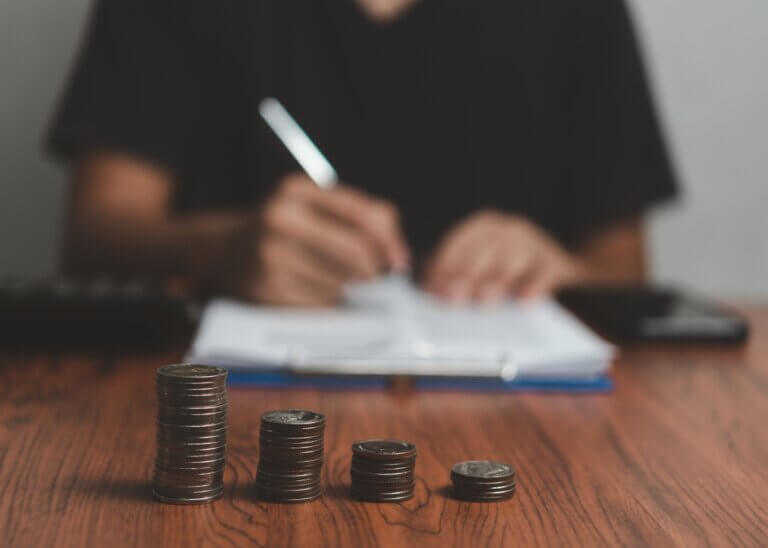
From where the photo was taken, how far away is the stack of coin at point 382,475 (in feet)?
1.47

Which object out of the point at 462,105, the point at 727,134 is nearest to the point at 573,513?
the point at 462,105

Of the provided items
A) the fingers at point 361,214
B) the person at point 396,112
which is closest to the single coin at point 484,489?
the fingers at point 361,214

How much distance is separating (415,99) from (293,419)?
1201 mm

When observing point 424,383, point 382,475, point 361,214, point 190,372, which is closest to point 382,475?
point 382,475

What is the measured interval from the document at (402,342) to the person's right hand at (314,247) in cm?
5

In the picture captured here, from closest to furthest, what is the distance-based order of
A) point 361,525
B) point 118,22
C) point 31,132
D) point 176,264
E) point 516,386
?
point 361,525
point 516,386
point 176,264
point 118,22
point 31,132

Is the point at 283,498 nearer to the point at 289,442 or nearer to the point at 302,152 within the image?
the point at 289,442

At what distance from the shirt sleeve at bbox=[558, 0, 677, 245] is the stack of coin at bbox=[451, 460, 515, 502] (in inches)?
44.2

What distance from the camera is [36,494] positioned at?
447mm

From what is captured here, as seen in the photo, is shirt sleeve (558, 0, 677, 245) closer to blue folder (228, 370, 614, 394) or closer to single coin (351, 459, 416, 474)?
blue folder (228, 370, 614, 394)

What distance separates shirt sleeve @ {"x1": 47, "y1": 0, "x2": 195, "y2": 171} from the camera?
1.45 metres

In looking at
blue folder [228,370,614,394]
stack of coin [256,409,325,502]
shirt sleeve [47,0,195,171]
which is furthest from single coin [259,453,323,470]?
shirt sleeve [47,0,195,171]

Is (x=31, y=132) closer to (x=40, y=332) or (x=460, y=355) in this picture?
(x=40, y=332)

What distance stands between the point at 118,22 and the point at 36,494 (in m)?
1.27
